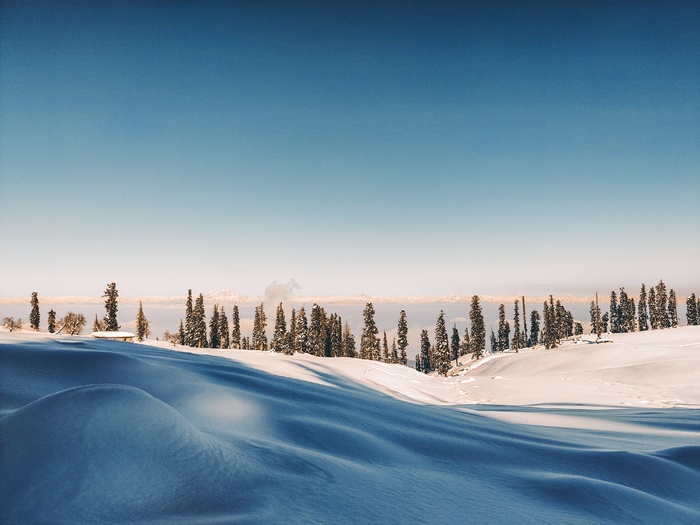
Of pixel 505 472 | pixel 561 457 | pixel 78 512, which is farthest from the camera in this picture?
pixel 561 457

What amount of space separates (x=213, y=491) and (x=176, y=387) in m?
2.50

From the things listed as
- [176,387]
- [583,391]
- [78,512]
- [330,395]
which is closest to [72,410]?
[78,512]

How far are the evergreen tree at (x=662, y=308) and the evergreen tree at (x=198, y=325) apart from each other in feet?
328

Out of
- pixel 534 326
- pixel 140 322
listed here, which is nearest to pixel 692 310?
pixel 534 326

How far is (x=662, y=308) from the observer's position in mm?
89875

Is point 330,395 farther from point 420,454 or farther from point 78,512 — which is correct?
point 78,512

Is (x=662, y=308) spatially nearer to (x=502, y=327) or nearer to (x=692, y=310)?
(x=692, y=310)

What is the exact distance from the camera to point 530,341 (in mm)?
98812

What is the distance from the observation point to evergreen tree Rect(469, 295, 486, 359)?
257 feet

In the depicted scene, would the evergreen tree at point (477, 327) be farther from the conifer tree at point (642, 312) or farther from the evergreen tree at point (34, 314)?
the evergreen tree at point (34, 314)

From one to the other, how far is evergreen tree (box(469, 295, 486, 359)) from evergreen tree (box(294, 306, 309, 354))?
3420cm

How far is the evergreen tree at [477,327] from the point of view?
7831cm

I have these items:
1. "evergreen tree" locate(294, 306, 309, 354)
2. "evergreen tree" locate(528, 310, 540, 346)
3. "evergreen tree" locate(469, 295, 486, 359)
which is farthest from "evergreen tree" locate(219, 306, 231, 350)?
"evergreen tree" locate(528, 310, 540, 346)

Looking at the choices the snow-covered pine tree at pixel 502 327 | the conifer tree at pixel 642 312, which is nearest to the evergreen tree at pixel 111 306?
the snow-covered pine tree at pixel 502 327
